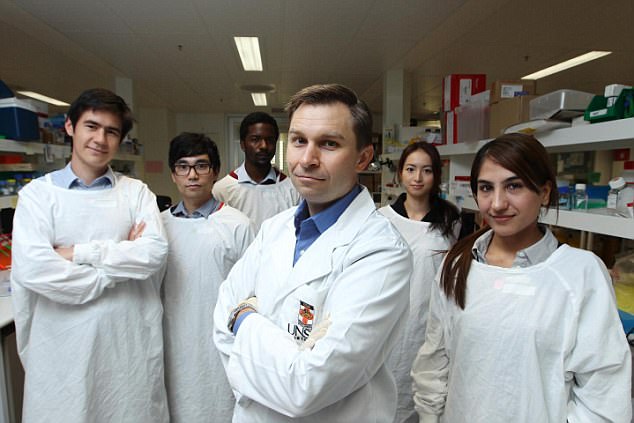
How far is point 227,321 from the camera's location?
38.3 inches

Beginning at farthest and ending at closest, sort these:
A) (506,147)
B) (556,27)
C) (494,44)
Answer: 1. (494,44)
2. (556,27)
3. (506,147)

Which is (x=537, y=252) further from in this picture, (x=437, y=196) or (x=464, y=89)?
(x=464, y=89)

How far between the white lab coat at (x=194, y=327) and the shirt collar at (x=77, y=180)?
14.0 inches

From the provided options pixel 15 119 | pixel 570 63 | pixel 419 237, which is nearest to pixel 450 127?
pixel 419 237

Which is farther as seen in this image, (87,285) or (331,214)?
(87,285)

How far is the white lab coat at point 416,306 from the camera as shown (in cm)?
179

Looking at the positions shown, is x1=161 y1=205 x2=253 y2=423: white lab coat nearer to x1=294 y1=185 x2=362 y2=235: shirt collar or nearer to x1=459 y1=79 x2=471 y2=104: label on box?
x1=294 y1=185 x2=362 y2=235: shirt collar

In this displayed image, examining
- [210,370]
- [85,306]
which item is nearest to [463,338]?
[210,370]

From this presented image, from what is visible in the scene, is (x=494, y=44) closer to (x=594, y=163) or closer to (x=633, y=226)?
(x=594, y=163)

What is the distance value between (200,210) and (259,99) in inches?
197

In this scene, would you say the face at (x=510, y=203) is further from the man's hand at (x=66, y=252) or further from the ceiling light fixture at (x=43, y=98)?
the ceiling light fixture at (x=43, y=98)

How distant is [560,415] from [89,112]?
1.80m

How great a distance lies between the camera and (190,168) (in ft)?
5.51

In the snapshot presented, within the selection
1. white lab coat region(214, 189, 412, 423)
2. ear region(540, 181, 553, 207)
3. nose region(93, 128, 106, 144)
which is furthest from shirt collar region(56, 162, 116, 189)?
ear region(540, 181, 553, 207)
